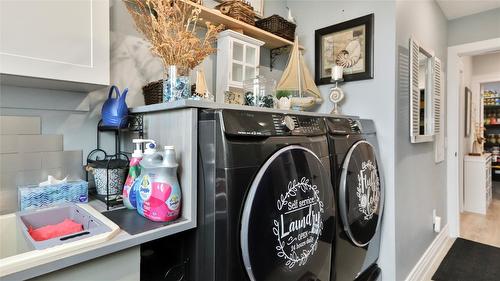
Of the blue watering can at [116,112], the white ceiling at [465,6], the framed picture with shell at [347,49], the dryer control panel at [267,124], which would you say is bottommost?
the dryer control panel at [267,124]

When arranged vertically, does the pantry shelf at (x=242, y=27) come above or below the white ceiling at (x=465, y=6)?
below

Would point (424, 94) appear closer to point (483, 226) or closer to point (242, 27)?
point (242, 27)

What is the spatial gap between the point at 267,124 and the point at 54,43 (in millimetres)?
812

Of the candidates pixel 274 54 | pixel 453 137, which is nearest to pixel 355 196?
pixel 274 54

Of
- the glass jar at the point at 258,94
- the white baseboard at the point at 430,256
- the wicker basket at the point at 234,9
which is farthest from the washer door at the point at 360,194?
the wicker basket at the point at 234,9

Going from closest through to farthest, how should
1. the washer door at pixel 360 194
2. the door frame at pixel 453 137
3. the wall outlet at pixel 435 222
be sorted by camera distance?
the washer door at pixel 360 194, the wall outlet at pixel 435 222, the door frame at pixel 453 137

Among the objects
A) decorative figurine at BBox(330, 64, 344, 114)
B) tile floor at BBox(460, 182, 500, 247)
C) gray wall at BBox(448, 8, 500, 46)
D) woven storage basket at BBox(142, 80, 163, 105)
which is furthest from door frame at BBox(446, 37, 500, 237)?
woven storage basket at BBox(142, 80, 163, 105)

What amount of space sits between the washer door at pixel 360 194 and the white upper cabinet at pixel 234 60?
2.75 ft

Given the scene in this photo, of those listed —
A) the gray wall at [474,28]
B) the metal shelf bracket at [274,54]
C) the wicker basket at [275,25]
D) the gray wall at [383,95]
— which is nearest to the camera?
the gray wall at [383,95]

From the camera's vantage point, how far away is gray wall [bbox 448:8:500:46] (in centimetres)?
299

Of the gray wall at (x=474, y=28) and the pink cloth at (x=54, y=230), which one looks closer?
the pink cloth at (x=54, y=230)

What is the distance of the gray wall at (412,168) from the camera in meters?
1.91

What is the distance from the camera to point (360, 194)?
5.09ft

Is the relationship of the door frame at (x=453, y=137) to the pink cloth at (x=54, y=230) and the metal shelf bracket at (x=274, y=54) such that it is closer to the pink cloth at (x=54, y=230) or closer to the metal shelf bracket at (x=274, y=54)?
the metal shelf bracket at (x=274, y=54)
